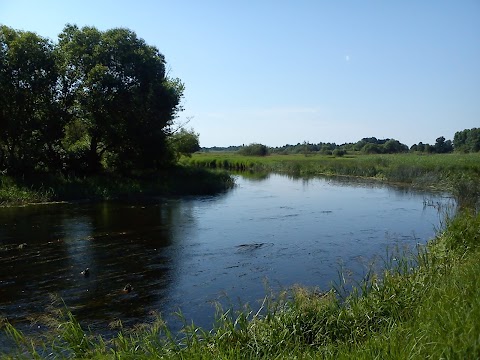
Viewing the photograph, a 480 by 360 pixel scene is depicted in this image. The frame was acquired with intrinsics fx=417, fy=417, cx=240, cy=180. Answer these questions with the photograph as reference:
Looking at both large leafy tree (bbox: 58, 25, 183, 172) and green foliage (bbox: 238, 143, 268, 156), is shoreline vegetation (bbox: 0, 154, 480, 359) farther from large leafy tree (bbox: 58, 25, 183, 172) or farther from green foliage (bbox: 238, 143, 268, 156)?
green foliage (bbox: 238, 143, 268, 156)

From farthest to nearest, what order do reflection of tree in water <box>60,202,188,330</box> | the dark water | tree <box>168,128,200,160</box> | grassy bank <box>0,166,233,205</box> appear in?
1. tree <box>168,128,200,160</box>
2. grassy bank <box>0,166,233,205</box>
3. the dark water
4. reflection of tree in water <box>60,202,188,330</box>

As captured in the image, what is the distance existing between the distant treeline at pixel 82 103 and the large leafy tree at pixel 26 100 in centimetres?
6

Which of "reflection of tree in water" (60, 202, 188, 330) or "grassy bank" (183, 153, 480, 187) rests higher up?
"grassy bank" (183, 153, 480, 187)

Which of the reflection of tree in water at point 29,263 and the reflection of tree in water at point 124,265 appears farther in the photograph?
the reflection of tree in water at point 29,263

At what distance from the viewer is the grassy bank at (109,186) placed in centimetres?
2428

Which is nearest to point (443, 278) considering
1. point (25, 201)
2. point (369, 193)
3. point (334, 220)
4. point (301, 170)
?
point (334, 220)

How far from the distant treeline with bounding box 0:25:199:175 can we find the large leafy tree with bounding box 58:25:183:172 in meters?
0.07

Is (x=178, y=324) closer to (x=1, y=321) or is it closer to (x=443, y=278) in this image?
(x=1, y=321)

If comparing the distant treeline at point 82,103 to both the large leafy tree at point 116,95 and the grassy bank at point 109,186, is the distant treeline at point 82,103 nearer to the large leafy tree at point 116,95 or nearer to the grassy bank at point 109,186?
the large leafy tree at point 116,95

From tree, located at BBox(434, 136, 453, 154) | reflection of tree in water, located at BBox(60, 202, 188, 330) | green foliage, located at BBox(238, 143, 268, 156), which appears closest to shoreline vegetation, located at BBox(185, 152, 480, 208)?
reflection of tree in water, located at BBox(60, 202, 188, 330)

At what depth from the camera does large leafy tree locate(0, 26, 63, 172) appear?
25781 mm

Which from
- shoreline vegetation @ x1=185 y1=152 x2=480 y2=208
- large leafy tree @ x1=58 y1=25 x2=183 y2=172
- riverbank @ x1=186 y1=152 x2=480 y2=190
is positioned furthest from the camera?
riverbank @ x1=186 y1=152 x2=480 y2=190

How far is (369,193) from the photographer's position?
31.9 meters

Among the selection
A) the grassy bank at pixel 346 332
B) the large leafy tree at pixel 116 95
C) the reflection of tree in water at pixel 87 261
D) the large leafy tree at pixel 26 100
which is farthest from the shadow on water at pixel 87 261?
the large leafy tree at pixel 116 95
